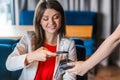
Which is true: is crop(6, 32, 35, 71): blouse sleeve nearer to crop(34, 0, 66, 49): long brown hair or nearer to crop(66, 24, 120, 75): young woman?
crop(34, 0, 66, 49): long brown hair

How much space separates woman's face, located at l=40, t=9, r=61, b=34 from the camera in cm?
66

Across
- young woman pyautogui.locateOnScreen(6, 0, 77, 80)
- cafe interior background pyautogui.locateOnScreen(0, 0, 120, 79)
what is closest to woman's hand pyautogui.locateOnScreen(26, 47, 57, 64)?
young woman pyautogui.locateOnScreen(6, 0, 77, 80)

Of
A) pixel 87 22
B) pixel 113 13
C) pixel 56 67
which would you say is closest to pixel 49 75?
pixel 56 67

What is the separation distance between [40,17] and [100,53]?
192 mm

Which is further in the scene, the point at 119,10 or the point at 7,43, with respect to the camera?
the point at 119,10

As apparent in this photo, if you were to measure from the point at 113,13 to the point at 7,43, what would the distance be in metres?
1.45

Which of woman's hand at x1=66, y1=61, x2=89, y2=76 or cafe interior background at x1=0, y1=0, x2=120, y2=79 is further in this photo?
cafe interior background at x1=0, y1=0, x2=120, y2=79

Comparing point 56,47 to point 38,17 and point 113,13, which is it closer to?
point 38,17

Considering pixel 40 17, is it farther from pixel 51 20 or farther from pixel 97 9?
pixel 97 9

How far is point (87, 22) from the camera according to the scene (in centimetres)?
197

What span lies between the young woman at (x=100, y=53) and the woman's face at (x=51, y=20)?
0.11 metres

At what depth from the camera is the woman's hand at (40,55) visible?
64cm

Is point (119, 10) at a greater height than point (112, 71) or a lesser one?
greater

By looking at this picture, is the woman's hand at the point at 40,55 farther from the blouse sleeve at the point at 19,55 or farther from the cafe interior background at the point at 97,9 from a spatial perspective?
the cafe interior background at the point at 97,9
